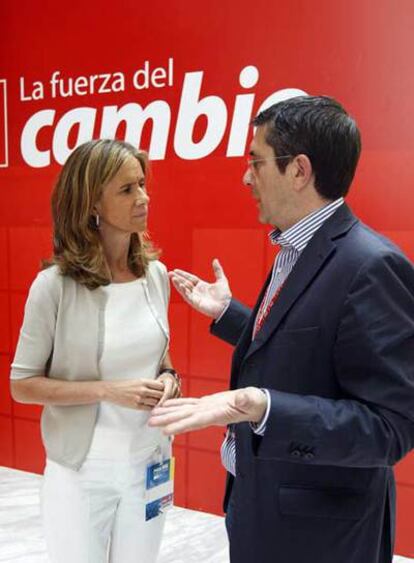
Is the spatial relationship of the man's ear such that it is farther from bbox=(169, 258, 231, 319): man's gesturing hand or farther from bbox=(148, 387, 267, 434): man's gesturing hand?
bbox=(169, 258, 231, 319): man's gesturing hand

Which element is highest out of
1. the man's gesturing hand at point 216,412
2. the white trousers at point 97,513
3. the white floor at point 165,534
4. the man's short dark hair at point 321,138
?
the man's short dark hair at point 321,138

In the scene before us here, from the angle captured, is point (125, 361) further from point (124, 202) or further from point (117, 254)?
point (124, 202)

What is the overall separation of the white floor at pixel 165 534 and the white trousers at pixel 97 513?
3.76 ft

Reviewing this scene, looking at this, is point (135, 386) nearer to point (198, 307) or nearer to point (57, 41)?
point (198, 307)

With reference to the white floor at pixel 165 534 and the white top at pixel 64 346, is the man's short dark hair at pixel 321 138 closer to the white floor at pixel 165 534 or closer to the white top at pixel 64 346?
the white top at pixel 64 346

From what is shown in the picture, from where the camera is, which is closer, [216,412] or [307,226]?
[216,412]

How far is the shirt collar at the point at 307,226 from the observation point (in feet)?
4.73

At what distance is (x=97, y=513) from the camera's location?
1.82 meters

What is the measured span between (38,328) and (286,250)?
0.79 meters

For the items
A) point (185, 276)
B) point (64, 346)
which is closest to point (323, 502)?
point (64, 346)

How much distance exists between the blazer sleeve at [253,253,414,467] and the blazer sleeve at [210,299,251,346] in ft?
2.47

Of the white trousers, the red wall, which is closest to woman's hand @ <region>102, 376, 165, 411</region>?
the white trousers

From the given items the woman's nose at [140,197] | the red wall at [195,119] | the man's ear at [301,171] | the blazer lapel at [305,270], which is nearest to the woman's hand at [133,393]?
the blazer lapel at [305,270]

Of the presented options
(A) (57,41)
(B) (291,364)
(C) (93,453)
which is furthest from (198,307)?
(A) (57,41)
